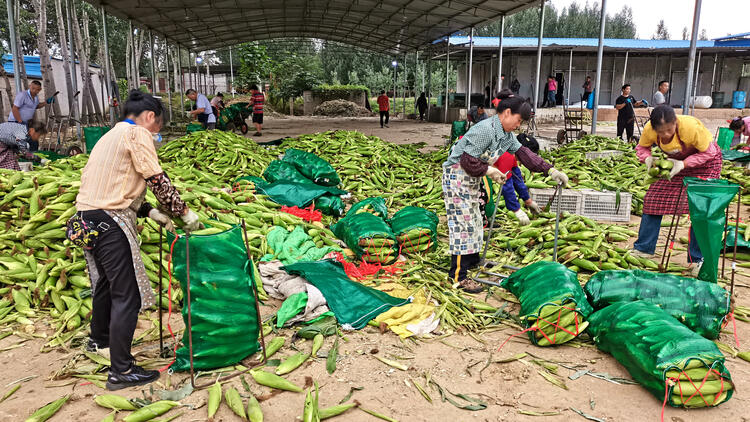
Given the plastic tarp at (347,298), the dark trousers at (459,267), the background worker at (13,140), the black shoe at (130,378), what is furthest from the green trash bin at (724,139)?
the background worker at (13,140)

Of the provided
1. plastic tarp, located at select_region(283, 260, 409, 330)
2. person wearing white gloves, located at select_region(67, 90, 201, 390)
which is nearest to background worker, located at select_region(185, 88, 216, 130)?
plastic tarp, located at select_region(283, 260, 409, 330)

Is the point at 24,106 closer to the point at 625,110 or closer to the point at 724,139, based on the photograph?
the point at 625,110

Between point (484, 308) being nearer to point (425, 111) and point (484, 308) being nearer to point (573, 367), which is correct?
point (573, 367)

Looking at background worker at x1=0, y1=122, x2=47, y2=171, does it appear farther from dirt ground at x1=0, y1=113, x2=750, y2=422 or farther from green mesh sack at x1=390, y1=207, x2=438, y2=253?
green mesh sack at x1=390, y1=207, x2=438, y2=253

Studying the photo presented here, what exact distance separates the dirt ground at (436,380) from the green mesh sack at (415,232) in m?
1.49

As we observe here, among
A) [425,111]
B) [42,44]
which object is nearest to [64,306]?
[42,44]

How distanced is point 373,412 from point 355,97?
28.3 m

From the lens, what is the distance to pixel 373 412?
2400 mm

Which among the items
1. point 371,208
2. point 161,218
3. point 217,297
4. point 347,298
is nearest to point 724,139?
point 371,208

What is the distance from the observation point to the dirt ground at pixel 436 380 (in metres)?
2.40

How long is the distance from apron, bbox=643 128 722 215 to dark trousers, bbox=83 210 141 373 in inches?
169

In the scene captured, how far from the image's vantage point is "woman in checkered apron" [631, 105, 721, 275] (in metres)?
4.13

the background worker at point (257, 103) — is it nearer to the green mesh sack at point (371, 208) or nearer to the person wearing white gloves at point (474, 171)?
the green mesh sack at point (371, 208)

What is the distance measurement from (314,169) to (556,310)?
176 inches
